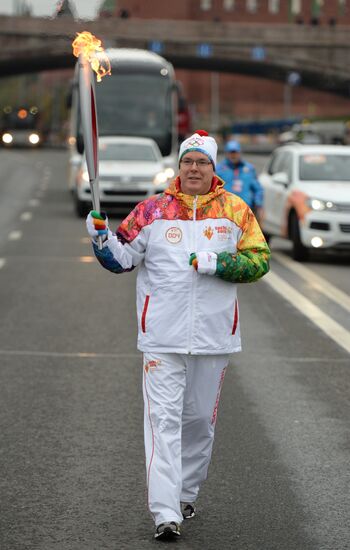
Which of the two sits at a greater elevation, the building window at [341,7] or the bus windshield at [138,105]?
the bus windshield at [138,105]

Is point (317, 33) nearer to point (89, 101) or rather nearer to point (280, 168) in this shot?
point (280, 168)

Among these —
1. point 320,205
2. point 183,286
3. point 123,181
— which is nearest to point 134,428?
point 183,286

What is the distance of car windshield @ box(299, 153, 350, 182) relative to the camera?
2066cm

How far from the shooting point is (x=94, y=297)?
15508 mm

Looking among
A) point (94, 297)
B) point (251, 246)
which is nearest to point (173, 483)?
point (251, 246)

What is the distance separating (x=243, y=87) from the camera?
453 feet

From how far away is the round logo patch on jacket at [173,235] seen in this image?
232 inches

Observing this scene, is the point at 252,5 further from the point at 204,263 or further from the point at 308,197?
the point at 204,263

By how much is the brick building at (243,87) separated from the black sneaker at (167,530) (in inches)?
5080

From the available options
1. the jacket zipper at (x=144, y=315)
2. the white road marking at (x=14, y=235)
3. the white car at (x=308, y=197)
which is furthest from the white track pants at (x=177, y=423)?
the white road marking at (x=14, y=235)

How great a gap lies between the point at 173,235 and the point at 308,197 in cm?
1378

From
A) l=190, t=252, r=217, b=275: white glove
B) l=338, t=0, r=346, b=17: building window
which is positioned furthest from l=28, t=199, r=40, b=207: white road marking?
l=338, t=0, r=346, b=17: building window

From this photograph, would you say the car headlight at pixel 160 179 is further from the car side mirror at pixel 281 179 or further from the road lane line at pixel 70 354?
the road lane line at pixel 70 354

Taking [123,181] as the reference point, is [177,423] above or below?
above
